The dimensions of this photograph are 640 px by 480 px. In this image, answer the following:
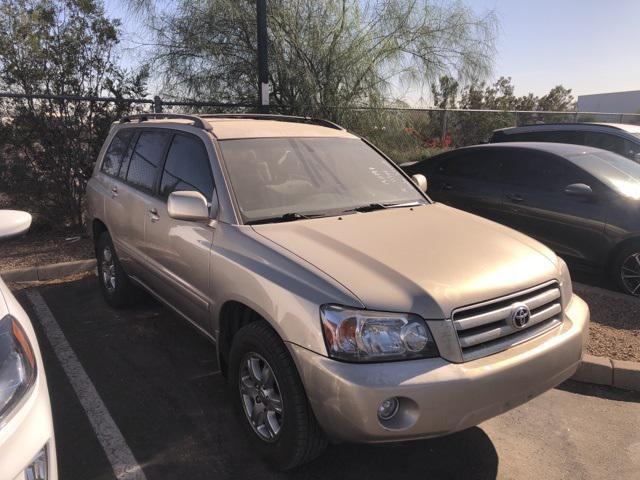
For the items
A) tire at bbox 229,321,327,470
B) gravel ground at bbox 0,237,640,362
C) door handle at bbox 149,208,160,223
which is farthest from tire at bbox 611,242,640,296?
door handle at bbox 149,208,160,223

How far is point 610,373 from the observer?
3783mm

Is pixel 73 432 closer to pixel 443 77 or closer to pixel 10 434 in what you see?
pixel 10 434

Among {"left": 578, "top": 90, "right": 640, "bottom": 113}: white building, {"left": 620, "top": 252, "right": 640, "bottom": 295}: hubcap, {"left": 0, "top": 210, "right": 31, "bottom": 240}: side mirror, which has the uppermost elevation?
{"left": 578, "top": 90, "right": 640, "bottom": 113}: white building

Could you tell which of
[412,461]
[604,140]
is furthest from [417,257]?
[604,140]

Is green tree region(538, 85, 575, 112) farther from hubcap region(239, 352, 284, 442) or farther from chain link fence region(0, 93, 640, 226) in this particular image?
hubcap region(239, 352, 284, 442)

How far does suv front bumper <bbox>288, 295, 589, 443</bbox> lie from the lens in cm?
220

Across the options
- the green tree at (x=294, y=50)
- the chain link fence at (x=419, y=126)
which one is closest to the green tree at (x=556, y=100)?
the chain link fence at (x=419, y=126)

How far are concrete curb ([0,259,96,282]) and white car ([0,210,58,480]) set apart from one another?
4.47 meters

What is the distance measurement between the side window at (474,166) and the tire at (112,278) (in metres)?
4.23

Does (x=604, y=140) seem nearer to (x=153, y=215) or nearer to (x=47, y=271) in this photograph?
(x=153, y=215)

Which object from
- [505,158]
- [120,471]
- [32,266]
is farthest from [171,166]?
[505,158]

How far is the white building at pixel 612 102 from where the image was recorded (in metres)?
42.3

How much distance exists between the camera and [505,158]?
644 centimetres

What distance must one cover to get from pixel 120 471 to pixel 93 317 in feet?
8.13
